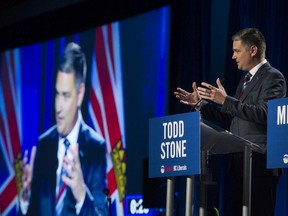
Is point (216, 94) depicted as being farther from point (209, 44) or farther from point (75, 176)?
point (75, 176)

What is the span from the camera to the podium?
11.1 ft

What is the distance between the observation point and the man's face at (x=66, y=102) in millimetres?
7633

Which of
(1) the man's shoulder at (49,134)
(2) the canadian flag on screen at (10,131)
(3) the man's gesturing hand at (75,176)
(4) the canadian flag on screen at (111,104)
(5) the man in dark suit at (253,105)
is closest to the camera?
(5) the man in dark suit at (253,105)

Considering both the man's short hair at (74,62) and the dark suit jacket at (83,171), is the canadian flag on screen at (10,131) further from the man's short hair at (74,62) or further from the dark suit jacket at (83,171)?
the man's short hair at (74,62)

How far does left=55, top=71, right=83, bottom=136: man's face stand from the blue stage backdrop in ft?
0.42

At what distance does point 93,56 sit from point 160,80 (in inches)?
40.2

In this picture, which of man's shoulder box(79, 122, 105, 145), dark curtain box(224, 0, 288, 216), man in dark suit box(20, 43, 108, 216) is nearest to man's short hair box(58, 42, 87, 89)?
man in dark suit box(20, 43, 108, 216)

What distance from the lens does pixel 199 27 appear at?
6602mm

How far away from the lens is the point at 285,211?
557 cm

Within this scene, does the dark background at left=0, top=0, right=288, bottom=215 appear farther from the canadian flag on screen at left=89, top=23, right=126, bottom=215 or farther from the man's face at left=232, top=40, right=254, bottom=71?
the man's face at left=232, top=40, right=254, bottom=71

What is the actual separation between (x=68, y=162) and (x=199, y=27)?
2092 millimetres

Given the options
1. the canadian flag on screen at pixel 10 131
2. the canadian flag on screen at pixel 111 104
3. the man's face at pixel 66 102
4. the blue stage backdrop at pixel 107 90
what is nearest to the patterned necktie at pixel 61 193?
the man's face at pixel 66 102

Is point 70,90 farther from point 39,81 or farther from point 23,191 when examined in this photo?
point 23,191

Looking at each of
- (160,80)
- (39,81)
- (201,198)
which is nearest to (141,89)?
(160,80)
